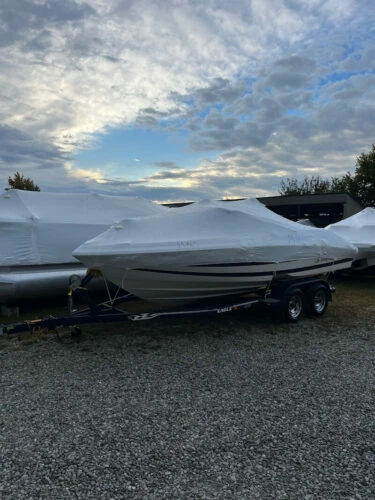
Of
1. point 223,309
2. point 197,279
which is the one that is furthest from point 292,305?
point 197,279

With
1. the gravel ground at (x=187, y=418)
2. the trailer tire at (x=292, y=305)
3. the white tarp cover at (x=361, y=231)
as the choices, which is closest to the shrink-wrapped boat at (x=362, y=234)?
the white tarp cover at (x=361, y=231)

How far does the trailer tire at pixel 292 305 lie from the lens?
7.52 meters

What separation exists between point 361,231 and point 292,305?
243 inches

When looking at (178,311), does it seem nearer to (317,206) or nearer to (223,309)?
(223,309)

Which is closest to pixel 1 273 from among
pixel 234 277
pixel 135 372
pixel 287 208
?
pixel 135 372

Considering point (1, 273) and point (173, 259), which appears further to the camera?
point (1, 273)

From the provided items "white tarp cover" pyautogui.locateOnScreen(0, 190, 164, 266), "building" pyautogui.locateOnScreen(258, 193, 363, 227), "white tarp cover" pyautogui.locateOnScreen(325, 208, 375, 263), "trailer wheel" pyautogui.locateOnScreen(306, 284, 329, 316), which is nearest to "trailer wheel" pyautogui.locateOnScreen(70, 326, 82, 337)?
"white tarp cover" pyautogui.locateOnScreen(0, 190, 164, 266)

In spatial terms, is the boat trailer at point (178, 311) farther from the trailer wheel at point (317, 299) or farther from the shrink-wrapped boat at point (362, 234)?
the shrink-wrapped boat at point (362, 234)

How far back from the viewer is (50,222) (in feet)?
28.7

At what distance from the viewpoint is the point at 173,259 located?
21.0 feet

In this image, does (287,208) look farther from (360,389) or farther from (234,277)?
(360,389)

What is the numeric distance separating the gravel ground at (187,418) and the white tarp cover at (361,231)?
19.1ft

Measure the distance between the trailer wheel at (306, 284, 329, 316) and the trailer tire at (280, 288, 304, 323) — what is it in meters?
0.19

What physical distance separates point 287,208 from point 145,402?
2026 centimetres
